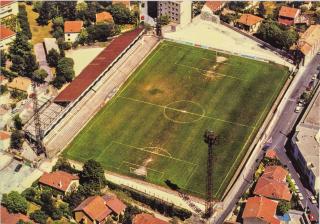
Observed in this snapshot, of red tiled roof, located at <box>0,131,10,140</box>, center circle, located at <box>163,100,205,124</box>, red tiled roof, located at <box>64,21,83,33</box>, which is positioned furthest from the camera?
red tiled roof, located at <box>64,21,83,33</box>

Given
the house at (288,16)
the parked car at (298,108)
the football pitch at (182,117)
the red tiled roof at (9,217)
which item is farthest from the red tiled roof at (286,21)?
the red tiled roof at (9,217)

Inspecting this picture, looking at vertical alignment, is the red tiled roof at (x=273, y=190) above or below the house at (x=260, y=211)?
below

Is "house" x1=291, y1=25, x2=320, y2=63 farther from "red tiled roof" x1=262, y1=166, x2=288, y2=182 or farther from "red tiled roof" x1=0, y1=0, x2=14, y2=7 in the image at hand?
"red tiled roof" x1=0, y1=0, x2=14, y2=7

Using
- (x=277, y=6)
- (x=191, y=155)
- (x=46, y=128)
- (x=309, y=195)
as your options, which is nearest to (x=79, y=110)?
(x=46, y=128)

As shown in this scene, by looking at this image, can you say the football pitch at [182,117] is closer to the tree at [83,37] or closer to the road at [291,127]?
the road at [291,127]

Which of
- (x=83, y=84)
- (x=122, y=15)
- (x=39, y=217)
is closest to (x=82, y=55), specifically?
(x=83, y=84)

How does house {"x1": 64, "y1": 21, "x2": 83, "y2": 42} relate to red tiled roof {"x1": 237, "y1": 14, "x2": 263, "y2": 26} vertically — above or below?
below

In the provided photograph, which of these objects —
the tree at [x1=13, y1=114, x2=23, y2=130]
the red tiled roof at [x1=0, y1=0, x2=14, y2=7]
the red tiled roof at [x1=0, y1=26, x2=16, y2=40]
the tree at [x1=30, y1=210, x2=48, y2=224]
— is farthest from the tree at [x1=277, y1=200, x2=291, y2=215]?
the red tiled roof at [x1=0, y1=0, x2=14, y2=7]

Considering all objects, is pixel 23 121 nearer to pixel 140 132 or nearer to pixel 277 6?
pixel 140 132
